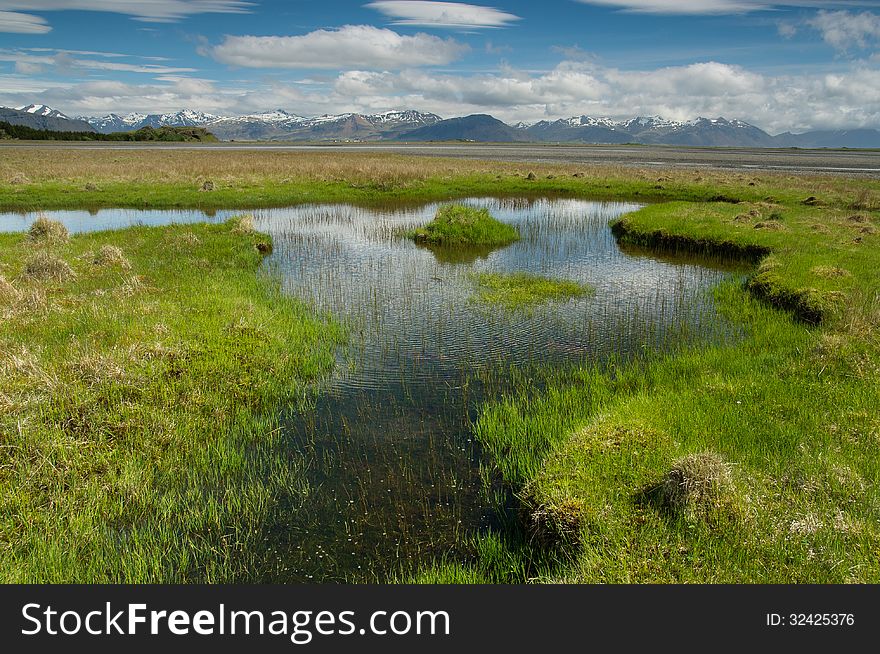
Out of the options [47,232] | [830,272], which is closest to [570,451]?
[830,272]

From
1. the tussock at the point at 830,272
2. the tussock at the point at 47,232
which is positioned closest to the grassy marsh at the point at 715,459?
the tussock at the point at 830,272

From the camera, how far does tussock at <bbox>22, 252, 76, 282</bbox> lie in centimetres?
1881

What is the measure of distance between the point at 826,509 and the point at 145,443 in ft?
37.4

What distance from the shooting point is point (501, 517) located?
853 cm

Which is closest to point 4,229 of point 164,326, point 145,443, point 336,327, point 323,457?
point 164,326

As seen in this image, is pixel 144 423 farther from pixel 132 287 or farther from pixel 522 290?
pixel 522 290

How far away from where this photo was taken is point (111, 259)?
21.4 meters

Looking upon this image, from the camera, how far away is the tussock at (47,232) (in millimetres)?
25391

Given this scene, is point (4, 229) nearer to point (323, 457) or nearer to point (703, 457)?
point (323, 457)

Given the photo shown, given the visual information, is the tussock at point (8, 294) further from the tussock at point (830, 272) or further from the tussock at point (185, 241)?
the tussock at point (830, 272)

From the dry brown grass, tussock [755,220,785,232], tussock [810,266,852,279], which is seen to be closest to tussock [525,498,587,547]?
tussock [810,266,852,279]

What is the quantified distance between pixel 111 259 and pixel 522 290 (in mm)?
16893

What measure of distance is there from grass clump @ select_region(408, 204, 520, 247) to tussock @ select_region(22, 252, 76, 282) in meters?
17.0

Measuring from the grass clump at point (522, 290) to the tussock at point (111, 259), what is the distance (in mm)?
14463
